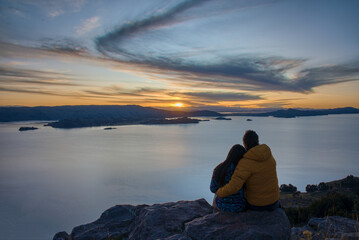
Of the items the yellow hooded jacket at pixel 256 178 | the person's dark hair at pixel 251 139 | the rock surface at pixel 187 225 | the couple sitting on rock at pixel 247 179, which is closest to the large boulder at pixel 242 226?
the rock surface at pixel 187 225

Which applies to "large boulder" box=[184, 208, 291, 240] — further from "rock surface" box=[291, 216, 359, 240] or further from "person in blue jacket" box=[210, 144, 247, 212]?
"rock surface" box=[291, 216, 359, 240]

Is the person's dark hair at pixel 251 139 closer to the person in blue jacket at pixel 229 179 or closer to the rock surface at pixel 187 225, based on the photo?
the person in blue jacket at pixel 229 179

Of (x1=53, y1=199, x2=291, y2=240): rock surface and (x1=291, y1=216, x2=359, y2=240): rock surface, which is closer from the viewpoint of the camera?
(x1=53, y1=199, x2=291, y2=240): rock surface

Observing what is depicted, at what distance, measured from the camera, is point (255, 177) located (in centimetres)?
404

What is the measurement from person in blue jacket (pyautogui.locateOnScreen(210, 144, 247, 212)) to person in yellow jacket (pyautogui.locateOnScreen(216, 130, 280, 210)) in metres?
0.13

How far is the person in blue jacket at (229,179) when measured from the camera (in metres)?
4.10

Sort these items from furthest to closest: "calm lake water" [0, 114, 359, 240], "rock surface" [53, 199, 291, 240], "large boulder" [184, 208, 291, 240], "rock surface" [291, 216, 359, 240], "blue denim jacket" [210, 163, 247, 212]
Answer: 1. "calm lake water" [0, 114, 359, 240]
2. "rock surface" [291, 216, 359, 240]
3. "blue denim jacket" [210, 163, 247, 212]
4. "rock surface" [53, 199, 291, 240]
5. "large boulder" [184, 208, 291, 240]

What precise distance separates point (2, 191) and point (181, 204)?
39.7 metres

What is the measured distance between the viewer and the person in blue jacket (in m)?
4.10

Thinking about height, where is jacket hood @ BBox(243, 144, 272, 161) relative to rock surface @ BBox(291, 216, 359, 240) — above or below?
above

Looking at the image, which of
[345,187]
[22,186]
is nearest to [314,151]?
[345,187]

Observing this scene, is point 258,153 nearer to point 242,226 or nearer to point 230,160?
point 230,160

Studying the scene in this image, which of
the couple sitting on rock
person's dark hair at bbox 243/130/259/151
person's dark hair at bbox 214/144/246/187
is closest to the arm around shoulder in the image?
the couple sitting on rock

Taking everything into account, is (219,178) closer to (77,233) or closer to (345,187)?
(77,233)
